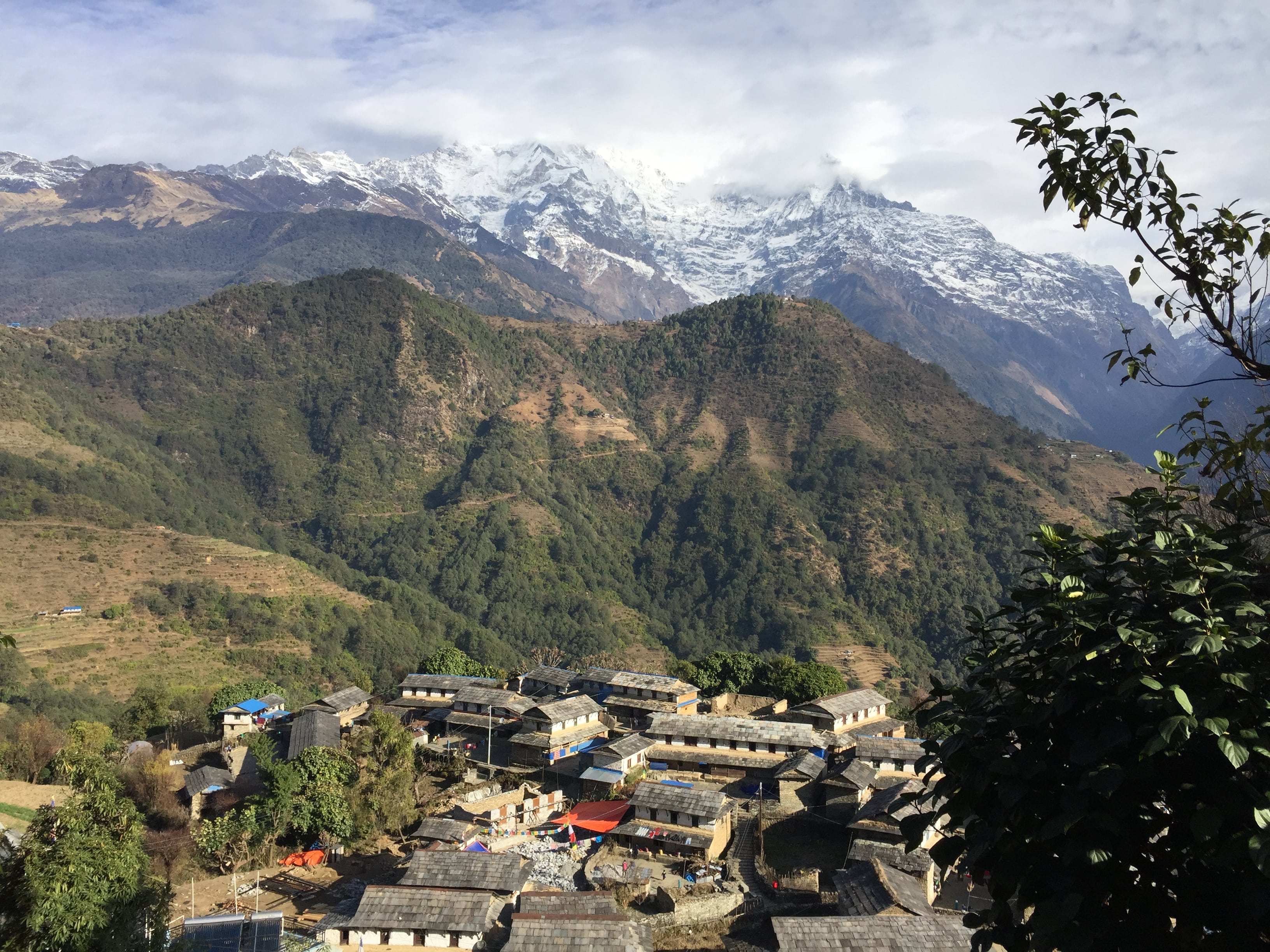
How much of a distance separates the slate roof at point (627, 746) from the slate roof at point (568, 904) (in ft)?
38.8

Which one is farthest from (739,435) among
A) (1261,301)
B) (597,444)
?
(1261,301)


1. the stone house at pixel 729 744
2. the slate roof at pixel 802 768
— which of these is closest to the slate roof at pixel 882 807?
the slate roof at pixel 802 768

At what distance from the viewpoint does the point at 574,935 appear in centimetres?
2073

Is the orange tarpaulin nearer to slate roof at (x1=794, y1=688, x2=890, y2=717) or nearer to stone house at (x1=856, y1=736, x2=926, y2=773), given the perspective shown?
stone house at (x1=856, y1=736, x2=926, y2=773)

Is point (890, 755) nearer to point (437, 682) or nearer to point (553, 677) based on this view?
point (553, 677)

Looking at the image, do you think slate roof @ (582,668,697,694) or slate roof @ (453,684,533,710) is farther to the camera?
slate roof @ (582,668,697,694)

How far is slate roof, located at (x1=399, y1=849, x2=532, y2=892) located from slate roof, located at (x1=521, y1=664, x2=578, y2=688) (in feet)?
75.1

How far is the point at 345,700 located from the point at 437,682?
15.4ft

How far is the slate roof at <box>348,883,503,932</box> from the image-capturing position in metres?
22.6

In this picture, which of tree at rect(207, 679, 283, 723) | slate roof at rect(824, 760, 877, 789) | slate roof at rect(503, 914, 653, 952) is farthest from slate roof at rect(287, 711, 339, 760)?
slate roof at rect(824, 760, 877, 789)

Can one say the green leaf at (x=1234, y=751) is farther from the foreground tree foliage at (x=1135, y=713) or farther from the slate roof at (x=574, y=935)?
the slate roof at (x=574, y=935)

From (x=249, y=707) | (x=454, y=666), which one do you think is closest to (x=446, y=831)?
(x=249, y=707)

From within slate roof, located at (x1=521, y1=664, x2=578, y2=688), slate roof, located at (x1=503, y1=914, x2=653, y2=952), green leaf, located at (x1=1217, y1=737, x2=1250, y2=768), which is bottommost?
slate roof, located at (x1=521, y1=664, x2=578, y2=688)

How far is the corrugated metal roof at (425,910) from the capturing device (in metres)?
22.6
